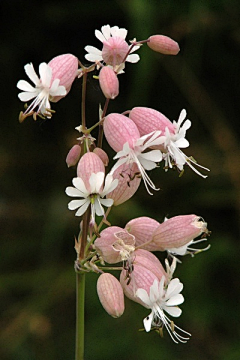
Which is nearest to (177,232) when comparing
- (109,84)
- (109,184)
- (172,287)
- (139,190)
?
(172,287)

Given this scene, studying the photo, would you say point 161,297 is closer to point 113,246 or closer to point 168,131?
point 113,246

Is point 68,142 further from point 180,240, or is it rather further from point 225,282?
point 180,240

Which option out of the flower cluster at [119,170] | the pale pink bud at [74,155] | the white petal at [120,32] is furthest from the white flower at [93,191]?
the white petal at [120,32]

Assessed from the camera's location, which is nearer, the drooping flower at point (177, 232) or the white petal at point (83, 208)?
the white petal at point (83, 208)

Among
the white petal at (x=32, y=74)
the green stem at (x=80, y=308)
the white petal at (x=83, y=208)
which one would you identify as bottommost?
the green stem at (x=80, y=308)

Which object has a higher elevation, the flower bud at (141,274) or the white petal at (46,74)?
the white petal at (46,74)

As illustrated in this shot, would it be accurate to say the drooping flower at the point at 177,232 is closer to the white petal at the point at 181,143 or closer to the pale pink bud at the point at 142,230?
the pale pink bud at the point at 142,230

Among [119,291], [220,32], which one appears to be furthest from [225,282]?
[119,291]
